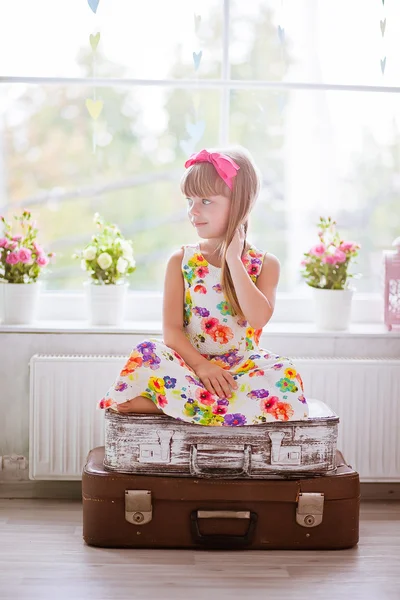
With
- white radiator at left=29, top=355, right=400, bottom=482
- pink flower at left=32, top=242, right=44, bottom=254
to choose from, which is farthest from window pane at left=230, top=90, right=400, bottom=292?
pink flower at left=32, top=242, right=44, bottom=254

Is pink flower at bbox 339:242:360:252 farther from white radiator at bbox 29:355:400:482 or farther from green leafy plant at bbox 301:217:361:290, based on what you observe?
white radiator at bbox 29:355:400:482

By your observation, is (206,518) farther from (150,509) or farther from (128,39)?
(128,39)

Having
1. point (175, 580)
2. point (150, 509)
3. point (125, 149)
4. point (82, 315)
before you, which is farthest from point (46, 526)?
point (125, 149)

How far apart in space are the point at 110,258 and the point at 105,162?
17.0 inches

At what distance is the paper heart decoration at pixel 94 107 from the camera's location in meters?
2.92

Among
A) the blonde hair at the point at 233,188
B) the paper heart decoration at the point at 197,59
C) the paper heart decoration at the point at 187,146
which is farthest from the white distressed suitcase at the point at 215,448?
the paper heart decoration at the point at 197,59

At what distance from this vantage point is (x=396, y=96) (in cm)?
298

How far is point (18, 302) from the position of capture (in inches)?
108

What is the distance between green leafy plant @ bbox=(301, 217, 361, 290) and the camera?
278 centimetres

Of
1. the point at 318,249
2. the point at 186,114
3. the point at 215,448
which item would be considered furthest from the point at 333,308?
the point at 186,114

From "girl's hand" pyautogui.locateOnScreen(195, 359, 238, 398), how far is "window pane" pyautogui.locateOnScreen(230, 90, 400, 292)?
83cm

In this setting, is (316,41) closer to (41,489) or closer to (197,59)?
(197,59)

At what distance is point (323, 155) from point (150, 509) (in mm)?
1479

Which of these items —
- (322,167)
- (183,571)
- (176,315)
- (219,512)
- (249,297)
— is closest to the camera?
(183,571)
